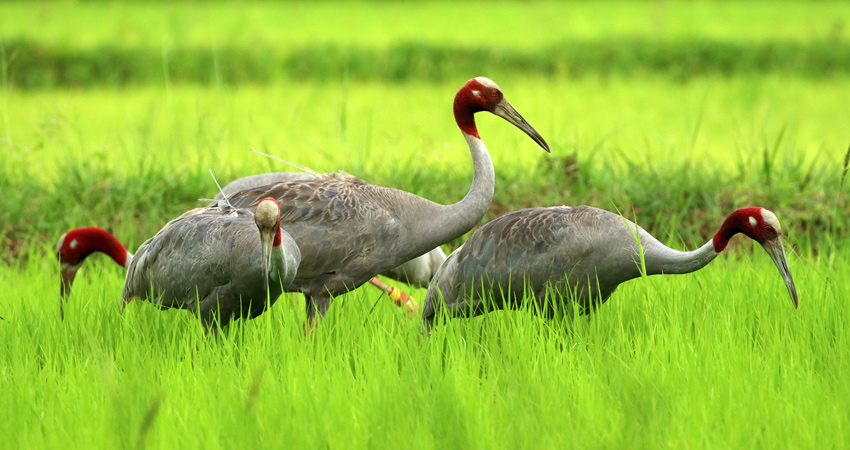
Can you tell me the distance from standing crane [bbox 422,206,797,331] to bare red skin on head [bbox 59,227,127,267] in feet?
5.59

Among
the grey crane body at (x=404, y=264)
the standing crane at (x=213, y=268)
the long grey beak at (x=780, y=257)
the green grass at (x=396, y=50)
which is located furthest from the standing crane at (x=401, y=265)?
the green grass at (x=396, y=50)

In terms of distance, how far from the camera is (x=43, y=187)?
6.31 meters

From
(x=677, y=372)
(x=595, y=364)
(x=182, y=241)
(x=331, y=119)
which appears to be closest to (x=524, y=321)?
(x=595, y=364)

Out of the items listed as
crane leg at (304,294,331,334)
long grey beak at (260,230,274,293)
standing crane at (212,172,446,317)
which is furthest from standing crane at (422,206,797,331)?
standing crane at (212,172,446,317)

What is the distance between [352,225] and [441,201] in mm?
2100

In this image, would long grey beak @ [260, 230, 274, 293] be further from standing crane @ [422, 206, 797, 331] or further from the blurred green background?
the blurred green background

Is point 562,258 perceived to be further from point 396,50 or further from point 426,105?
point 396,50

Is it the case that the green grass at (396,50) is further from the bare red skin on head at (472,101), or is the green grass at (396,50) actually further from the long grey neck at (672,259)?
the long grey neck at (672,259)

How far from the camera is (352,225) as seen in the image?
4098mm

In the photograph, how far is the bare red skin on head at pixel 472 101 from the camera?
4.46 m

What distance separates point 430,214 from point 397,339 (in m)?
0.81

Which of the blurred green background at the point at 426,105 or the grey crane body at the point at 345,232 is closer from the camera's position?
the grey crane body at the point at 345,232

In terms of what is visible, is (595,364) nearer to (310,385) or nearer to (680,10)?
(310,385)

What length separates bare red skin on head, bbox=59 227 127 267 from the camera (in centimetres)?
479
